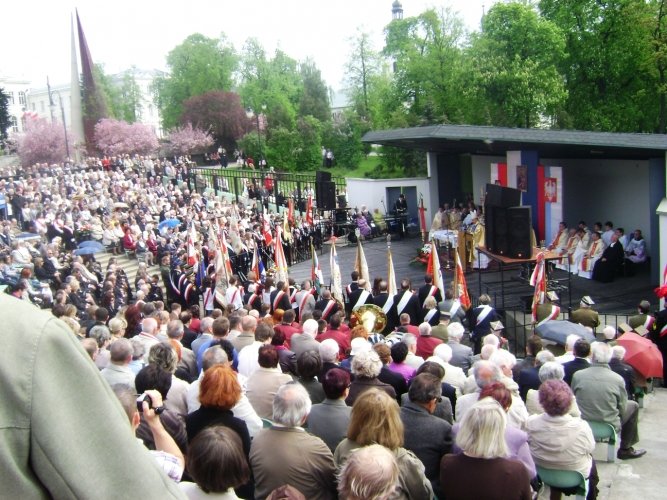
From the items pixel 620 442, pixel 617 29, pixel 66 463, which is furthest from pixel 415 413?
pixel 617 29

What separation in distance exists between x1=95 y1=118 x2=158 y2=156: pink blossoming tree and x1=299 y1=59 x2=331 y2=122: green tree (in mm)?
14757

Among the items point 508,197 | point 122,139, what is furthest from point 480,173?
point 122,139

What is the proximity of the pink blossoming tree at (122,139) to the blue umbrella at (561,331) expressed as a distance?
47.4 metres

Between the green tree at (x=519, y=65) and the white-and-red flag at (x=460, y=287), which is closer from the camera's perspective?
the white-and-red flag at (x=460, y=287)

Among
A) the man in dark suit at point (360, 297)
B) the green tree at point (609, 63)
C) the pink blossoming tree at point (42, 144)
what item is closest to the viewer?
the man in dark suit at point (360, 297)

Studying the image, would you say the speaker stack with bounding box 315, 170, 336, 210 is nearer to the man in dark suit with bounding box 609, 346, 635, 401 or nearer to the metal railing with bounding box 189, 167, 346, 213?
the metal railing with bounding box 189, 167, 346, 213

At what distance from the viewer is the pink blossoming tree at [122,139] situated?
5244 centimetres

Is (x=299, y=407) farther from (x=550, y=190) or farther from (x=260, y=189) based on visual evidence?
(x=260, y=189)

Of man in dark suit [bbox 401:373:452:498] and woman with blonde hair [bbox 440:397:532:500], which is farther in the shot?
man in dark suit [bbox 401:373:452:498]

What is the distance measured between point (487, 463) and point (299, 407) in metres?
1.11

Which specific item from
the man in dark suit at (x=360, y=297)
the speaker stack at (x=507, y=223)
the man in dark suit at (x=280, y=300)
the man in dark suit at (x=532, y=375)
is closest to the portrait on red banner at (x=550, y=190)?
the speaker stack at (x=507, y=223)

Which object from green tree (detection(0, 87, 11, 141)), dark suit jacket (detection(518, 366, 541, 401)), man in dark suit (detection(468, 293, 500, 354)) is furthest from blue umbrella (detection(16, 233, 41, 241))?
green tree (detection(0, 87, 11, 141))

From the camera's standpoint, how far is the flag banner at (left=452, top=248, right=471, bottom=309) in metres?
12.9

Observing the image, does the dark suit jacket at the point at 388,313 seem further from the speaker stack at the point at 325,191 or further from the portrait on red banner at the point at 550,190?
the speaker stack at the point at 325,191
